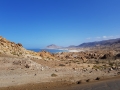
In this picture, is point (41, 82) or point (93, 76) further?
point (93, 76)

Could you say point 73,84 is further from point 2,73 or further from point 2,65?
point 2,65

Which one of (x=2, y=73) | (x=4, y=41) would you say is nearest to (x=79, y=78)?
(x=2, y=73)

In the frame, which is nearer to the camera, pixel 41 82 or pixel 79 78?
pixel 41 82

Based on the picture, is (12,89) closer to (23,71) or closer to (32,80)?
(32,80)

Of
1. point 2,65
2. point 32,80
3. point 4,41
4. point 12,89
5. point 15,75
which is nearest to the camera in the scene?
point 12,89

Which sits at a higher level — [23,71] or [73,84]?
[23,71]

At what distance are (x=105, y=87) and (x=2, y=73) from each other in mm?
10178

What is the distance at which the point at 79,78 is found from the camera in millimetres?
17828

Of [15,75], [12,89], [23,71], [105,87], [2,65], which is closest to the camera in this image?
[12,89]

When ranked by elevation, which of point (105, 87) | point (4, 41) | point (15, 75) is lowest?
point (105, 87)

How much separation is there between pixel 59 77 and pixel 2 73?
582cm

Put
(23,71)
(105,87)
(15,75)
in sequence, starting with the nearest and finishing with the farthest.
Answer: (105,87) < (15,75) < (23,71)

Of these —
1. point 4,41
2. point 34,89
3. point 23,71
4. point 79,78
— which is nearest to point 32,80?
point 34,89

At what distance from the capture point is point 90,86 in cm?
1518
